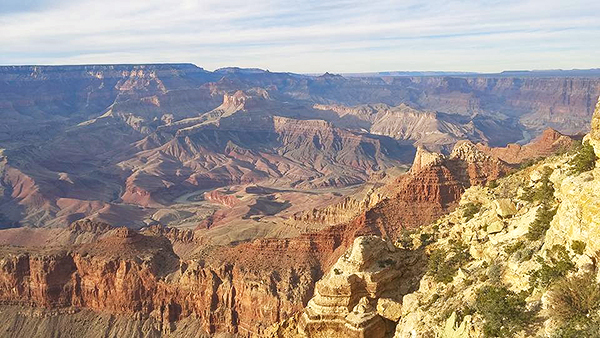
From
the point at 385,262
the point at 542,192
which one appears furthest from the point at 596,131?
the point at 385,262

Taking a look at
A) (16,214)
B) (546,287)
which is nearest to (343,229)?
(546,287)

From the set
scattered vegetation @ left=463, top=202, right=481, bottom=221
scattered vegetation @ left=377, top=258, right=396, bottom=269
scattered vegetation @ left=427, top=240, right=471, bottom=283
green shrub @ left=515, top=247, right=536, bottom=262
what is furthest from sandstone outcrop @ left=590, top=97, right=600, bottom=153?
scattered vegetation @ left=377, top=258, right=396, bottom=269

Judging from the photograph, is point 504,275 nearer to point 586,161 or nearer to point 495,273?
point 495,273

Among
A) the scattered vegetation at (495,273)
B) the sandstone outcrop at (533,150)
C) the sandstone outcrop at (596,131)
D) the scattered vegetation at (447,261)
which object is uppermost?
the sandstone outcrop at (596,131)

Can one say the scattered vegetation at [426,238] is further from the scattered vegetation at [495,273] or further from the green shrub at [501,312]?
the green shrub at [501,312]

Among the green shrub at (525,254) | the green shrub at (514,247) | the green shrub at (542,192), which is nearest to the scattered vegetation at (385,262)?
the green shrub at (514,247)
